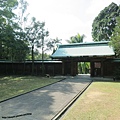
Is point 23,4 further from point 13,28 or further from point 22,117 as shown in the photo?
point 22,117

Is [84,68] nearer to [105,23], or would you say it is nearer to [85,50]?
[85,50]

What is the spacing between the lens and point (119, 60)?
1744 cm

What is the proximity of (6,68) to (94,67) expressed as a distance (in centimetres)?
1313

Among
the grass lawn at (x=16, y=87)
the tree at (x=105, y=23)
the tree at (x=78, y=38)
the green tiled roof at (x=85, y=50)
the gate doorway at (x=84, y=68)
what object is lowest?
the grass lawn at (x=16, y=87)

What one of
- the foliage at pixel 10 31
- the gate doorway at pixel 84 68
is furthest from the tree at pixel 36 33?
the gate doorway at pixel 84 68

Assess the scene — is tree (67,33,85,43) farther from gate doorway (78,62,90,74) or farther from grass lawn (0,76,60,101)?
grass lawn (0,76,60,101)

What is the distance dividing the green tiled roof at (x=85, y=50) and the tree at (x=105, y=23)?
8.59 metres

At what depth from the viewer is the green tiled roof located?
17656mm

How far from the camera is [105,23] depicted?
27484mm

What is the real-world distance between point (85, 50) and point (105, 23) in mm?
10870

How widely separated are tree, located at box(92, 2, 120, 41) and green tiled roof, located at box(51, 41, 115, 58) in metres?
8.59

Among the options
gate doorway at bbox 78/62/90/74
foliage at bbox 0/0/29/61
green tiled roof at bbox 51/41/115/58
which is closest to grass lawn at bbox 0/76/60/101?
foliage at bbox 0/0/29/61

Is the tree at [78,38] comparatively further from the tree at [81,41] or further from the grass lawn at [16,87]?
the grass lawn at [16,87]

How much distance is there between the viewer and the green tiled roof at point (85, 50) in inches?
695
